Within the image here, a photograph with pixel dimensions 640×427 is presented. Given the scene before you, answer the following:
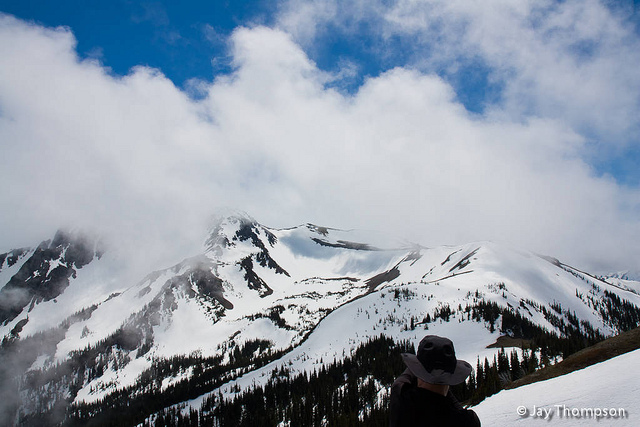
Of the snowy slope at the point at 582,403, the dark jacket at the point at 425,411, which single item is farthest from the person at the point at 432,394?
the snowy slope at the point at 582,403

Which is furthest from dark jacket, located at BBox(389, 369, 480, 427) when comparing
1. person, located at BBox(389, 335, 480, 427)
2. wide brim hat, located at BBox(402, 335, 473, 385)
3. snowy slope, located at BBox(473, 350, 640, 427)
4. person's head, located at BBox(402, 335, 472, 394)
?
snowy slope, located at BBox(473, 350, 640, 427)

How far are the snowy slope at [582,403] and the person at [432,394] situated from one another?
6669 millimetres

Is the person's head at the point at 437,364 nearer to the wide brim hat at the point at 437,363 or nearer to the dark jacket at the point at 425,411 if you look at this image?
the wide brim hat at the point at 437,363

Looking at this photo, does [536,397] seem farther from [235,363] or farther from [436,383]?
[235,363]

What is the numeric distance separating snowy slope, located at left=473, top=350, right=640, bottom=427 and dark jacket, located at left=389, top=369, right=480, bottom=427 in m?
6.58

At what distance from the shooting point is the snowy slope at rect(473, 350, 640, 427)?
9266mm

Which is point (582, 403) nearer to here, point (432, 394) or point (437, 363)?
point (432, 394)

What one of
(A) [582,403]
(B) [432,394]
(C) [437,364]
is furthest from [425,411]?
(A) [582,403]

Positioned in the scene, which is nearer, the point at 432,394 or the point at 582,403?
the point at 432,394

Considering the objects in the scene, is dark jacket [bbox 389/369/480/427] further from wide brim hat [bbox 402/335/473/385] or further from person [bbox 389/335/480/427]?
wide brim hat [bbox 402/335/473/385]

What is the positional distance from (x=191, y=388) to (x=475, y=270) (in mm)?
160994

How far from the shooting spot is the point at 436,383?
493 centimetres

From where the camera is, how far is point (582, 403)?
1073cm

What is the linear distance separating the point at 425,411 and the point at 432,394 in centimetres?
27
